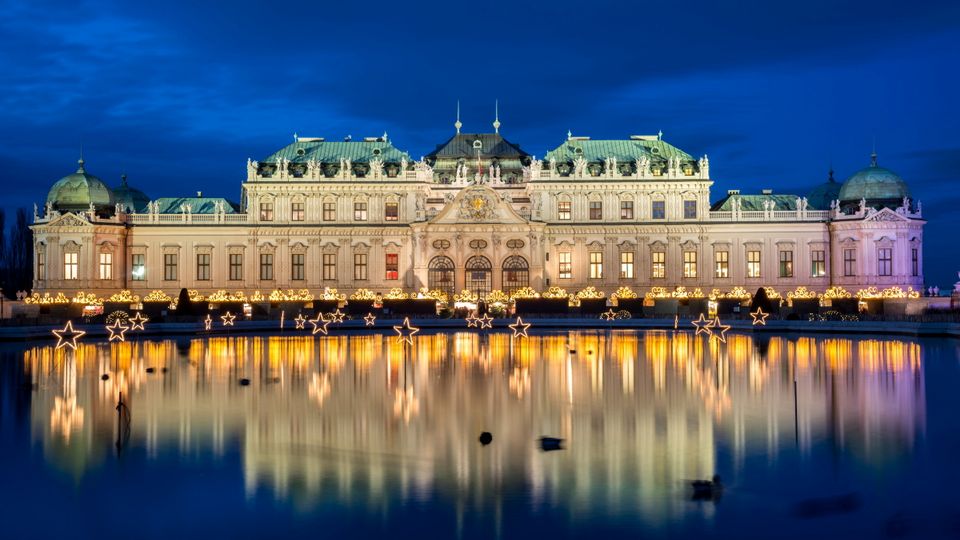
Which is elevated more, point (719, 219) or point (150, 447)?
point (719, 219)

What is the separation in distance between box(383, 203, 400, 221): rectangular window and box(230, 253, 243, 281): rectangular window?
40.6 ft

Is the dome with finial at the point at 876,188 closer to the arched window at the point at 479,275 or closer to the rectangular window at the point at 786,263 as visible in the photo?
the rectangular window at the point at 786,263

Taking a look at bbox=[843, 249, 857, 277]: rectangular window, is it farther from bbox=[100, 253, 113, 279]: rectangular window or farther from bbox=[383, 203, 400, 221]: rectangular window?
bbox=[100, 253, 113, 279]: rectangular window

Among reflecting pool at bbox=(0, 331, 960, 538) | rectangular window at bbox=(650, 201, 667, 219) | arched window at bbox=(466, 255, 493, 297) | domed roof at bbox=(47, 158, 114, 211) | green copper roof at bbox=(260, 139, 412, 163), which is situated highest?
green copper roof at bbox=(260, 139, 412, 163)

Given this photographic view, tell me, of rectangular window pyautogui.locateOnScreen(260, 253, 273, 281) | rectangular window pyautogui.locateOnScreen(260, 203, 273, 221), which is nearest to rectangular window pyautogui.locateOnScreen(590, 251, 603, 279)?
rectangular window pyautogui.locateOnScreen(260, 253, 273, 281)

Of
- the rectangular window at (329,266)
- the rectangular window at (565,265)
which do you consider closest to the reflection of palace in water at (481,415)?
the rectangular window at (565,265)

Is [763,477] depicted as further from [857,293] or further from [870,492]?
[857,293]

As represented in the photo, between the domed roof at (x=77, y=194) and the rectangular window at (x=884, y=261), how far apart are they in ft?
202

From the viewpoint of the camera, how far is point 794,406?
27547mm

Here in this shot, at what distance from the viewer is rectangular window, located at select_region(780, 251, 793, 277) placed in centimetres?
8425

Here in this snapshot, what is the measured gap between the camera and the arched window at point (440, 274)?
83125 millimetres

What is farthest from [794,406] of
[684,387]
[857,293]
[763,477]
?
[857,293]

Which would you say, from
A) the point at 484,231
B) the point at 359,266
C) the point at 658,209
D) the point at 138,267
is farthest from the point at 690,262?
the point at 138,267

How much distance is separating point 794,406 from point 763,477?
29.2 ft
